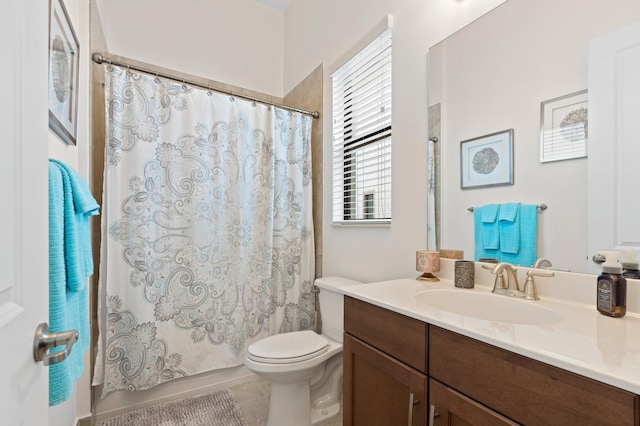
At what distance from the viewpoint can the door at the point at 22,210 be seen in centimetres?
43

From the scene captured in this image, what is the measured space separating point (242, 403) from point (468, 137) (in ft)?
6.38

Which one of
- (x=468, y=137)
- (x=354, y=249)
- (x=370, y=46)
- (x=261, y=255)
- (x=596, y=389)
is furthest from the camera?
(x=261, y=255)

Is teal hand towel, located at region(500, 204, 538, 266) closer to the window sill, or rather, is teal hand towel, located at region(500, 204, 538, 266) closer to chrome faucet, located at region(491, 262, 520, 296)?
chrome faucet, located at region(491, 262, 520, 296)

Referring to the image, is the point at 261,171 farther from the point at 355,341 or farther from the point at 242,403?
the point at 242,403

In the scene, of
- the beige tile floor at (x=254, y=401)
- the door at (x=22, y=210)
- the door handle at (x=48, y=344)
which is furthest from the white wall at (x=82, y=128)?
the door handle at (x=48, y=344)

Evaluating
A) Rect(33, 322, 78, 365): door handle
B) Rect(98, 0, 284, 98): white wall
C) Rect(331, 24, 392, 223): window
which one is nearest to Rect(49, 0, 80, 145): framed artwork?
Rect(33, 322, 78, 365): door handle

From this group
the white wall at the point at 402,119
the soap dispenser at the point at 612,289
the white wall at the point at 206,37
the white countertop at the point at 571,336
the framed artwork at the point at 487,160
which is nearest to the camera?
the white countertop at the point at 571,336

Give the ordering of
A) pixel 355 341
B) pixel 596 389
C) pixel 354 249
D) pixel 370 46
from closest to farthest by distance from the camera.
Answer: pixel 596 389, pixel 355 341, pixel 370 46, pixel 354 249

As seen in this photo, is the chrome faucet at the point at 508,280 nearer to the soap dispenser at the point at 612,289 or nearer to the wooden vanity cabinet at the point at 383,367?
the soap dispenser at the point at 612,289

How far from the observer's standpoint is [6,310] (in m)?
0.43

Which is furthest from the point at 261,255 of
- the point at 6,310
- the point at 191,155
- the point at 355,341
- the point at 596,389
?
the point at 596,389

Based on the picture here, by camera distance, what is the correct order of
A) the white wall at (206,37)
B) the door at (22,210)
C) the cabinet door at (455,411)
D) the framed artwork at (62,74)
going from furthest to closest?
the white wall at (206,37) → the framed artwork at (62,74) → the cabinet door at (455,411) → the door at (22,210)

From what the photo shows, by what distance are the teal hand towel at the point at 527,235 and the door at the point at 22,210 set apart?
137 cm

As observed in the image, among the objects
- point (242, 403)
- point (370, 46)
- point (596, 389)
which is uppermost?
point (370, 46)
